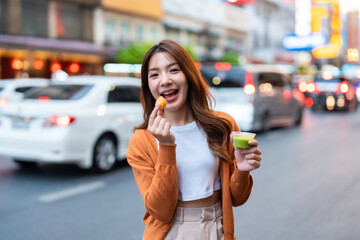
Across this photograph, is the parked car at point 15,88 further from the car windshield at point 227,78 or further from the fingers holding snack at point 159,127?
the fingers holding snack at point 159,127

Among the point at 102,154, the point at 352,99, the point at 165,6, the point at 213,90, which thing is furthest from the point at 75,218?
the point at 165,6

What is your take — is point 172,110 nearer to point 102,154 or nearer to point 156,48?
point 156,48

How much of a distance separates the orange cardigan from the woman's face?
19cm

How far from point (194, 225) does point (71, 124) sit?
5.27 m

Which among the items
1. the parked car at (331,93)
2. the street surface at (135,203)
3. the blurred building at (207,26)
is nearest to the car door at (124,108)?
the street surface at (135,203)

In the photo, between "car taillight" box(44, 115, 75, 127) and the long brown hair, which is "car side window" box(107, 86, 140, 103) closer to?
"car taillight" box(44, 115, 75, 127)

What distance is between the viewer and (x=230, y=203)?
2189mm

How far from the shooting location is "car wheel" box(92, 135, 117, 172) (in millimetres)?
7605

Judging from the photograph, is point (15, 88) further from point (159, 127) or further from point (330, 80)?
point (330, 80)

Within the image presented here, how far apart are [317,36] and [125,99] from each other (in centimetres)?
3682

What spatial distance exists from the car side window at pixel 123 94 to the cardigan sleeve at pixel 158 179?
5.95m

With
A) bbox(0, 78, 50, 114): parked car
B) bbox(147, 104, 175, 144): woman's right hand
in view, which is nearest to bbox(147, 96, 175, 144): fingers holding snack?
bbox(147, 104, 175, 144): woman's right hand

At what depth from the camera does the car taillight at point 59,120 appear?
23.0 feet

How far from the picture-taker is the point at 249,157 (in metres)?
2.05
